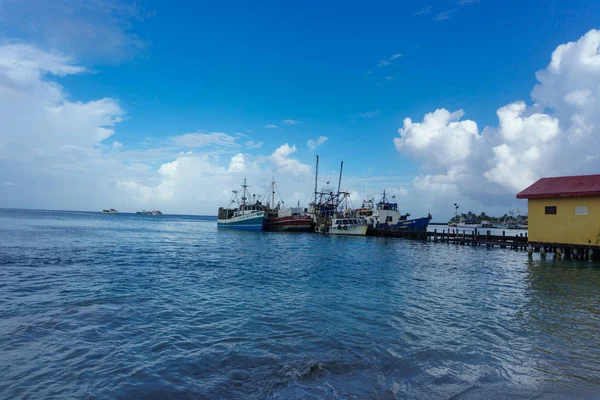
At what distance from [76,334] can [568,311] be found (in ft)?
52.2

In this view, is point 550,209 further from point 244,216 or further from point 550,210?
point 244,216

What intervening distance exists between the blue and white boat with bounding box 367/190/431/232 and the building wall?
31218 mm

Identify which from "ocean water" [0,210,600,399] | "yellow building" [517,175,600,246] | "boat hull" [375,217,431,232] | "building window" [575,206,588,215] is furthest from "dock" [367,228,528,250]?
"ocean water" [0,210,600,399]

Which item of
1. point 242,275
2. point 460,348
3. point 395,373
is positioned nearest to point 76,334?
point 395,373

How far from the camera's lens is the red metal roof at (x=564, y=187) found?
2573 centimetres

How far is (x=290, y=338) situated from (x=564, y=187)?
2864cm

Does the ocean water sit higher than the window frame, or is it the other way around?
the window frame

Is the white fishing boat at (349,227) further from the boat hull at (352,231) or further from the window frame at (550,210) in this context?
the window frame at (550,210)

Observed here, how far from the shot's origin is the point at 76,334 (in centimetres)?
894

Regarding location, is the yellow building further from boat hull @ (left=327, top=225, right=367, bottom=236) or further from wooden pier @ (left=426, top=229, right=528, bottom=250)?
boat hull @ (left=327, top=225, right=367, bottom=236)

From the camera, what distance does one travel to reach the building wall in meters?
25.9

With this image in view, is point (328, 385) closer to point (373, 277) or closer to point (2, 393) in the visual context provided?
point (2, 393)

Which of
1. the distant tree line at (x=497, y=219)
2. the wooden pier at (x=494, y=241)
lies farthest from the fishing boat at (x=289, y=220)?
the distant tree line at (x=497, y=219)

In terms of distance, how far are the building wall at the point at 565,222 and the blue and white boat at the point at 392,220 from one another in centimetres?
3122
